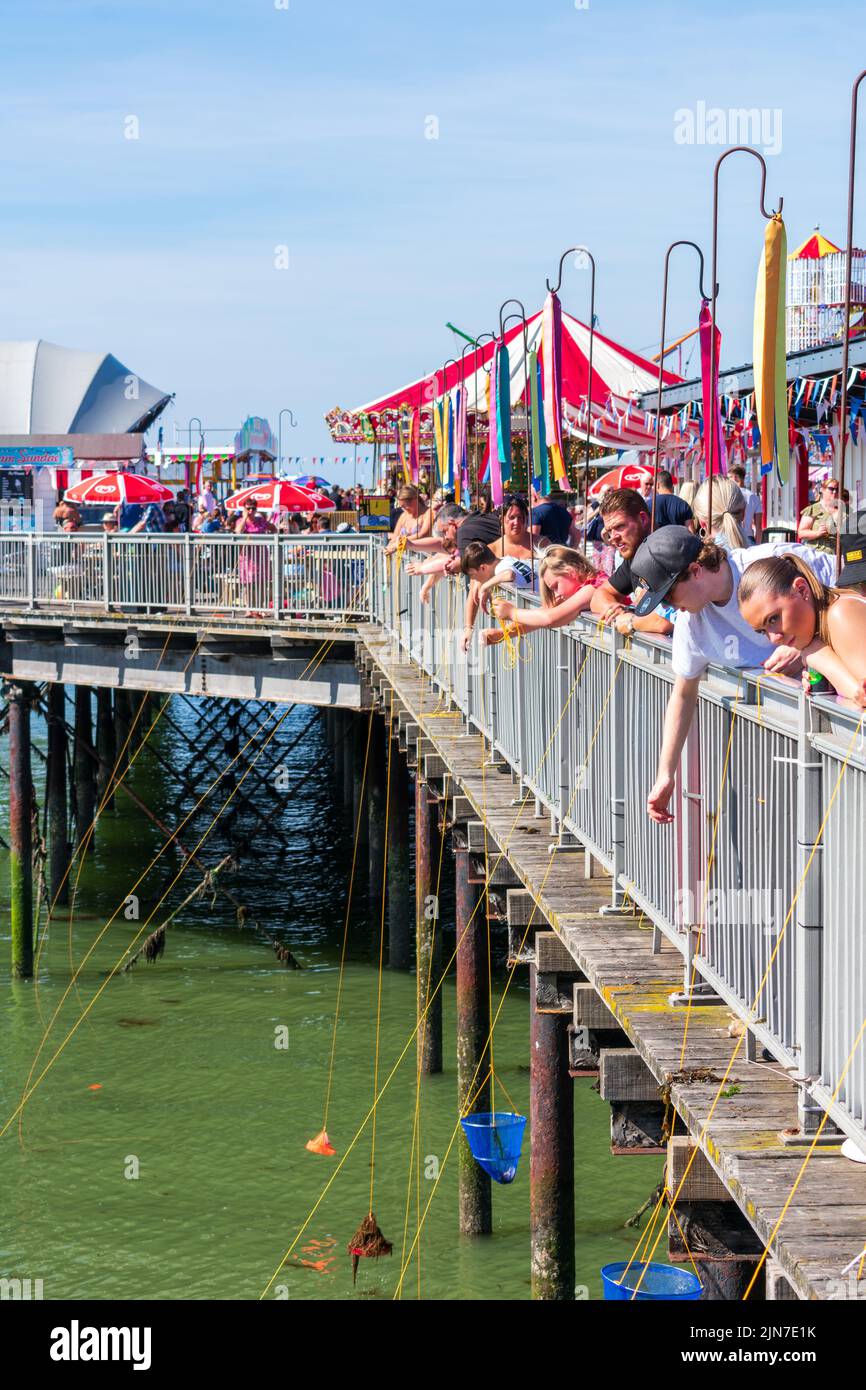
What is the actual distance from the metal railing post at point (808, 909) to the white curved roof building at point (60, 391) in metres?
79.7

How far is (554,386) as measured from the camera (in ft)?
42.3

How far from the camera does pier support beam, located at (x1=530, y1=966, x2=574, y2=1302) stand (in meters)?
9.59

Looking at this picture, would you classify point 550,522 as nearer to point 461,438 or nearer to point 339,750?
point 461,438

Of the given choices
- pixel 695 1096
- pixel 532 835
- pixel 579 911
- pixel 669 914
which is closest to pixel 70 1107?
pixel 532 835

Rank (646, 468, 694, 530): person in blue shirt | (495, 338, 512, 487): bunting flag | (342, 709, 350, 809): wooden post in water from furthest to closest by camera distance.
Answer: (342, 709, 350, 809): wooden post in water < (495, 338, 512, 487): bunting flag < (646, 468, 694, 530): person in blue shirt

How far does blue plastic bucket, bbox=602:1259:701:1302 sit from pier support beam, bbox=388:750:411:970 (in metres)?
11.7

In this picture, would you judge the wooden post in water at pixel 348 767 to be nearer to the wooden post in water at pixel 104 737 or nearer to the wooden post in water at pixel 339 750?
the wooden post in water at pixel 339 750

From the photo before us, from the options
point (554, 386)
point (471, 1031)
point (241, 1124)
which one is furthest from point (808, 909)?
point (241, 1124)

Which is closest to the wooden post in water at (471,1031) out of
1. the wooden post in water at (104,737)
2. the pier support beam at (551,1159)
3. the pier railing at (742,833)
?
the pier support beam at (551,1159)

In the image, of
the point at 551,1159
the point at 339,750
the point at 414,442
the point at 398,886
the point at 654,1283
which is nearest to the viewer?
the point at 654,1283

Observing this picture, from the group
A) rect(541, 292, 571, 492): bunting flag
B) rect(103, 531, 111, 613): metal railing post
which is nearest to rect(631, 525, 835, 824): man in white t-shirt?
rect(541, 292, 571, 492): bunting flag

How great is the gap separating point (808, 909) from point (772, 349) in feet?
9.57

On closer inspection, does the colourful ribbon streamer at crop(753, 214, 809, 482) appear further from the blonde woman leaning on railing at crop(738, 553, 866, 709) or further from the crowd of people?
the blonde woman leaning on railing at crop(738, 553, 866, 709)
